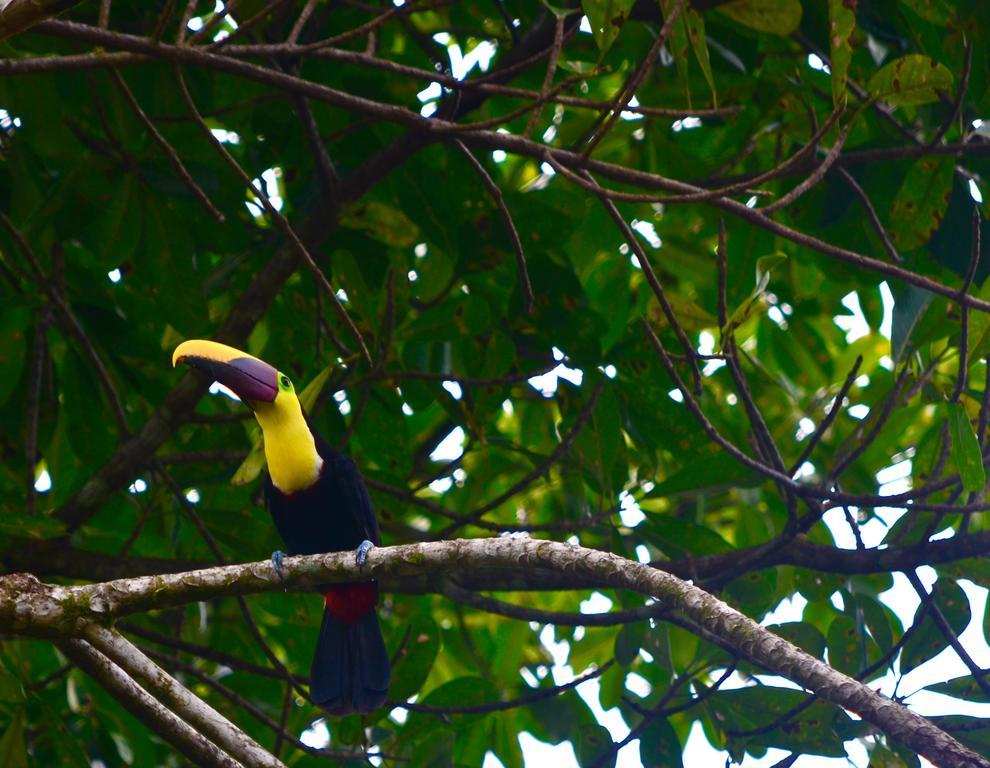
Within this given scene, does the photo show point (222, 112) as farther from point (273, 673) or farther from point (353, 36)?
point (273, 673)

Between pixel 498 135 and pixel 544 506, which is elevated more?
pixel 544 506

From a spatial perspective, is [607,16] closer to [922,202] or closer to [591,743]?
[922,202]

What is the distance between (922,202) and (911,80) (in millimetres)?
706

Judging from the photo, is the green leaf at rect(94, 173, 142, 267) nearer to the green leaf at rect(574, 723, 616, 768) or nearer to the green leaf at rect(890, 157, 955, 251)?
the green leaf at rect(574, 723, 616, 768)

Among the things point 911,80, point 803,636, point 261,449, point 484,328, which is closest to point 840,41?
point 911,80

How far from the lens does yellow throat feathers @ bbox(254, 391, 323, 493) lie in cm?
415

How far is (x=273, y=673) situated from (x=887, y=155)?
2445 mm

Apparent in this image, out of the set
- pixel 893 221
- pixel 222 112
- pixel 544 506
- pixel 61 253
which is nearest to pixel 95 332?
pixel 61 253

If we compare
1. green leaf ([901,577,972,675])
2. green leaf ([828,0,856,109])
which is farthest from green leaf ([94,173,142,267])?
green leaf ([901,577,972,675])

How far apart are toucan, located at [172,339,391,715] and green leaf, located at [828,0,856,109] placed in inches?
73.8

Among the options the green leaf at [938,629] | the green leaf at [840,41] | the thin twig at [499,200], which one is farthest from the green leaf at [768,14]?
the green leaf at [938,629]

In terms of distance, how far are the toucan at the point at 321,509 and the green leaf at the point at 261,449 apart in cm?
18

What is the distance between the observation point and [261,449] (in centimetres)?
399

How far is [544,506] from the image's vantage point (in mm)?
5391
